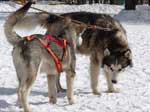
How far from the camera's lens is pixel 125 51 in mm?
7023

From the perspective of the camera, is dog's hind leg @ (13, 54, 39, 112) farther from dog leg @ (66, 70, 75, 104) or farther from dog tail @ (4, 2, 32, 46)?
dog leg @ (66, 70, 75, 104)

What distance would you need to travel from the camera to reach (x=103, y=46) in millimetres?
7285

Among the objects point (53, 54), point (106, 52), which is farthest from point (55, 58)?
point (106, 52)

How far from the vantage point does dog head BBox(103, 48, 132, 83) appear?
697cm

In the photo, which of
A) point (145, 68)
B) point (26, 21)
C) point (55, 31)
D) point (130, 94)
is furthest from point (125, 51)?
point (145, 68)

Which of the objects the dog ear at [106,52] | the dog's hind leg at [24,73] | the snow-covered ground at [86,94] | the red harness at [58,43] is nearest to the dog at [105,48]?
the dog ear at [106,52]

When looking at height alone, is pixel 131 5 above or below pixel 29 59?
above

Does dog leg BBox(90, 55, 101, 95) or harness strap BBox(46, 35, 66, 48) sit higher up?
harness strap BBox(46, 35, 66, 48)

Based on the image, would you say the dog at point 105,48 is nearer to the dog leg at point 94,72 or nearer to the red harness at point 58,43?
the dog leg at point 94,72

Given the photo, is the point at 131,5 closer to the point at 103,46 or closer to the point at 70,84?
the point at 103,46

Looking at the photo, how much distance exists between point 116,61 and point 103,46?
446 mm

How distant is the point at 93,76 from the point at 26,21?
60.5 inches

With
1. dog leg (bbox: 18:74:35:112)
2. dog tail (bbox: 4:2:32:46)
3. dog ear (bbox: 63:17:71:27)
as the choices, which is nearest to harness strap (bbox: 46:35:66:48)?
dog tail (bbox: 4:2:32:46)

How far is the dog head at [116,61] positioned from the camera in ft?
22.9
